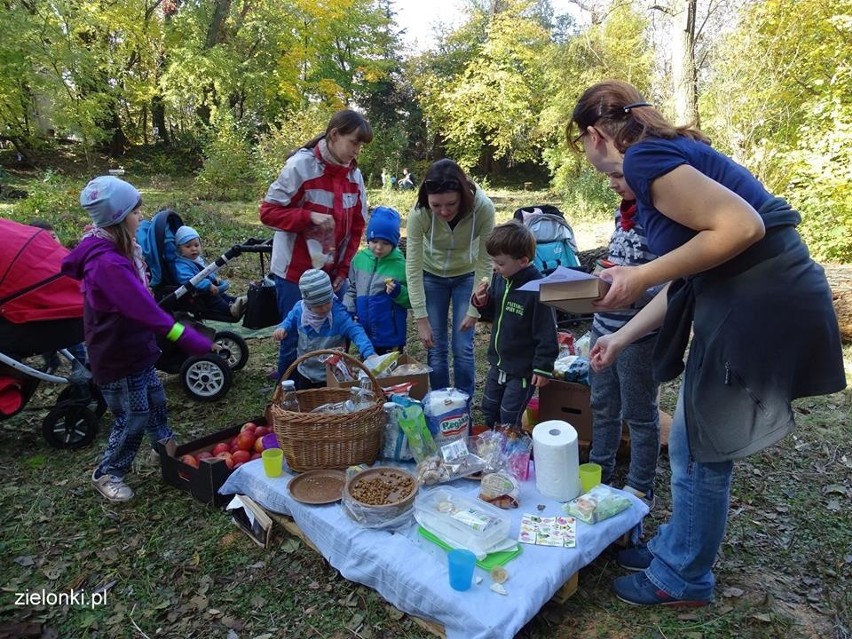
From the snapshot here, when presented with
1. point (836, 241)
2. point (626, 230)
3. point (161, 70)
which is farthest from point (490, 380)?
point (161, 70)

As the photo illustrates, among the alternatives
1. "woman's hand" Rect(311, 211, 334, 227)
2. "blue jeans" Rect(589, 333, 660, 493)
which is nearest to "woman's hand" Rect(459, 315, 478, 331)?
"blue jeans" Rect(589, 333, 660, 493)

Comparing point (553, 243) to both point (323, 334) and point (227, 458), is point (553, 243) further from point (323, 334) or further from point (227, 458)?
point (227, 458)

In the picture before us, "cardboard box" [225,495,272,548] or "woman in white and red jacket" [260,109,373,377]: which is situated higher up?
"woman in white and red jacket" [260,109,373,377]

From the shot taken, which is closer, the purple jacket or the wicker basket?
the wicker basket

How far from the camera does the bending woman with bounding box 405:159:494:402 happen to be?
124 inches

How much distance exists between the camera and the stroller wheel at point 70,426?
3.31 m

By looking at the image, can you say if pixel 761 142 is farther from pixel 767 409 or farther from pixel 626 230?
pixel 767 409

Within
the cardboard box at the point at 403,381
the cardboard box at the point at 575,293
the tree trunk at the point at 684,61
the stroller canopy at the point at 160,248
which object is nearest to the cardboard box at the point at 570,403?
the cardboard box at the point at 403,381

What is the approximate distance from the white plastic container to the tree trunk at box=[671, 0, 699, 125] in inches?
251

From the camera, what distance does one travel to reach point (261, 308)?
4.00m

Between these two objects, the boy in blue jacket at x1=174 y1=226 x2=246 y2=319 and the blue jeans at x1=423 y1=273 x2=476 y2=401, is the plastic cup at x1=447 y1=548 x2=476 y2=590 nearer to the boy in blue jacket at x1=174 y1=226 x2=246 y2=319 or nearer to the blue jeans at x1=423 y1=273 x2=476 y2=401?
the blue jeans at x1=423 y1=273 x2=476 y2=401

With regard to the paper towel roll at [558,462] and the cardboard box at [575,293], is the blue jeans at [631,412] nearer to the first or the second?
the paper towel roll at [558,462]

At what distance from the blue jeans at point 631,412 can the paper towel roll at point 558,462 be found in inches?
12.3

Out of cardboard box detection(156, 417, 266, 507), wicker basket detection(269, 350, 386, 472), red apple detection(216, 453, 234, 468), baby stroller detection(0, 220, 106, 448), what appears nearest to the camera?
wicker basket detection(269, 350, 386, 472)
